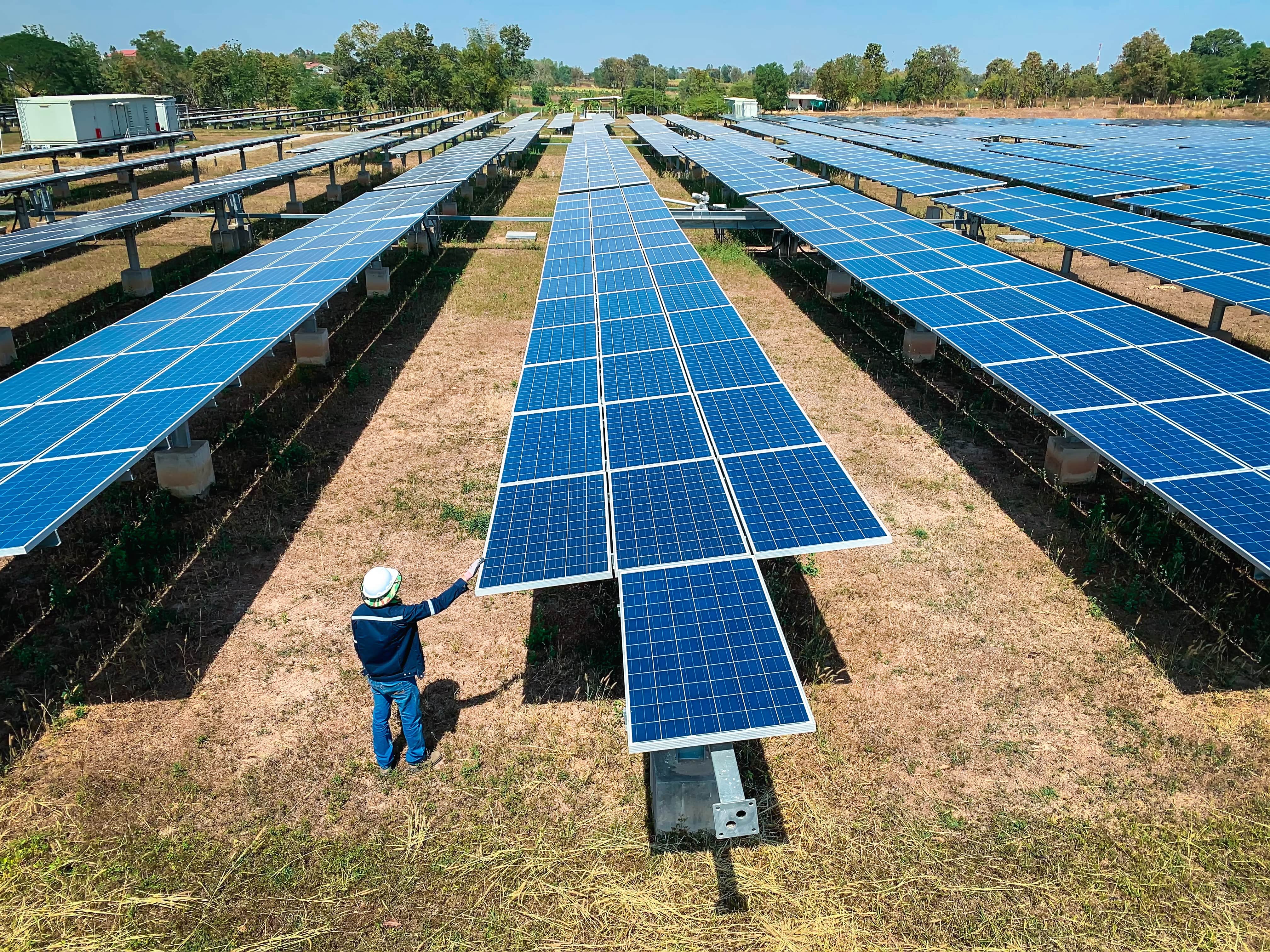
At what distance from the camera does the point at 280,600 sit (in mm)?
10383

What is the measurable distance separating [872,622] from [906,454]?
196 inches

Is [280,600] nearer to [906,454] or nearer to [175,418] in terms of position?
[175,418]

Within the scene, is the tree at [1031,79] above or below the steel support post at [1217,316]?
above

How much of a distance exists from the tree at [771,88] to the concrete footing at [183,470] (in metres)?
119

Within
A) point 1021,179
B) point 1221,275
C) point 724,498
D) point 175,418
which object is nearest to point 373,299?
point 175,418

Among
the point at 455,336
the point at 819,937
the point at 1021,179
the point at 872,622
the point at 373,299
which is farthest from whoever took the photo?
the point at 1021,179

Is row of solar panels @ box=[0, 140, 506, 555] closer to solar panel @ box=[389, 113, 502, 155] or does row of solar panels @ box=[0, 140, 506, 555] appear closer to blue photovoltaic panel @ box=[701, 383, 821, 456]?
blue photovoltaic panel @ box=[701, 383, 821, 456]

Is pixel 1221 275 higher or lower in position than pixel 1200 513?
higher

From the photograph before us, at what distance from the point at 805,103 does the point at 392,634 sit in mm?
141321

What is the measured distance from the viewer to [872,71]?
383ft

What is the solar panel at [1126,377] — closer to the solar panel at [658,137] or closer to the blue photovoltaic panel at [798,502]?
the blue photovoltaic panel at [798,502]

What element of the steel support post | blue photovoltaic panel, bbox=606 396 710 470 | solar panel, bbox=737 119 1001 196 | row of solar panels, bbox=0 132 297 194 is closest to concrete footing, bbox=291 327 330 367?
blue photovoltaic panel, bbox=606 396 710 470

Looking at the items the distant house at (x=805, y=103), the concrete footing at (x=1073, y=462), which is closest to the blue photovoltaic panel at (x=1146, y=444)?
the concrete footing at (x=1073, y=462)

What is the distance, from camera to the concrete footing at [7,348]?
1794 centimetres
